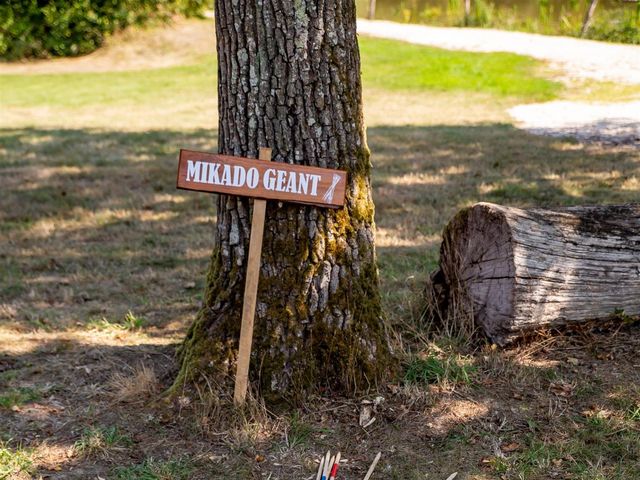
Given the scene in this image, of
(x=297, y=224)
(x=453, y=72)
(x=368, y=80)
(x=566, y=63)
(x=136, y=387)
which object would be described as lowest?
(x=136, y=387)

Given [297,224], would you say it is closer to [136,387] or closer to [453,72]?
[136,387]

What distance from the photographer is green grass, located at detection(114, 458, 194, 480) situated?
127 inches

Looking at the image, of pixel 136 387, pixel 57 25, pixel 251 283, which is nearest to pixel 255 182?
pixel 251 283

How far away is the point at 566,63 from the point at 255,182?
14799mm

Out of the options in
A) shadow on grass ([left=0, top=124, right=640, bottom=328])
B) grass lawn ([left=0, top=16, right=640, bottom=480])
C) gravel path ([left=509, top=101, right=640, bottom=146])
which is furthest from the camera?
gravel path ([left=509, top=101, right=640, bottom=146])

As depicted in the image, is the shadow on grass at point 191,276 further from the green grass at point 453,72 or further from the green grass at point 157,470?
the green grass at point 453,72

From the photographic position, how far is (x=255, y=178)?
138 inches

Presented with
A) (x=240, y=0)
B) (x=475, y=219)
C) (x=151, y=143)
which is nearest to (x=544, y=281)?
(x=475, y=219)

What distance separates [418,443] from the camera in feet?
11.4

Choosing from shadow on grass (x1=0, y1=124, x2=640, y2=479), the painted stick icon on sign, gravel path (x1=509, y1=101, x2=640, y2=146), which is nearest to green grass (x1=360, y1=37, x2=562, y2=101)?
gravel path (x1=509, y1=101, x2=640, y2=146)

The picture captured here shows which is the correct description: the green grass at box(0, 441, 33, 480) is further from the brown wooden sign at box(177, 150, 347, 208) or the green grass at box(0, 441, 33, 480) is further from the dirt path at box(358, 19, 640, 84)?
the dirt path at box(358, 19, 640, 84)

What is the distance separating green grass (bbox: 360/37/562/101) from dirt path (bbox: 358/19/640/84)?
0.62 m

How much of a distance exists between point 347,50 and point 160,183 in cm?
577

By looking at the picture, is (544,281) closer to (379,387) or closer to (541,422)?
(541,422)
